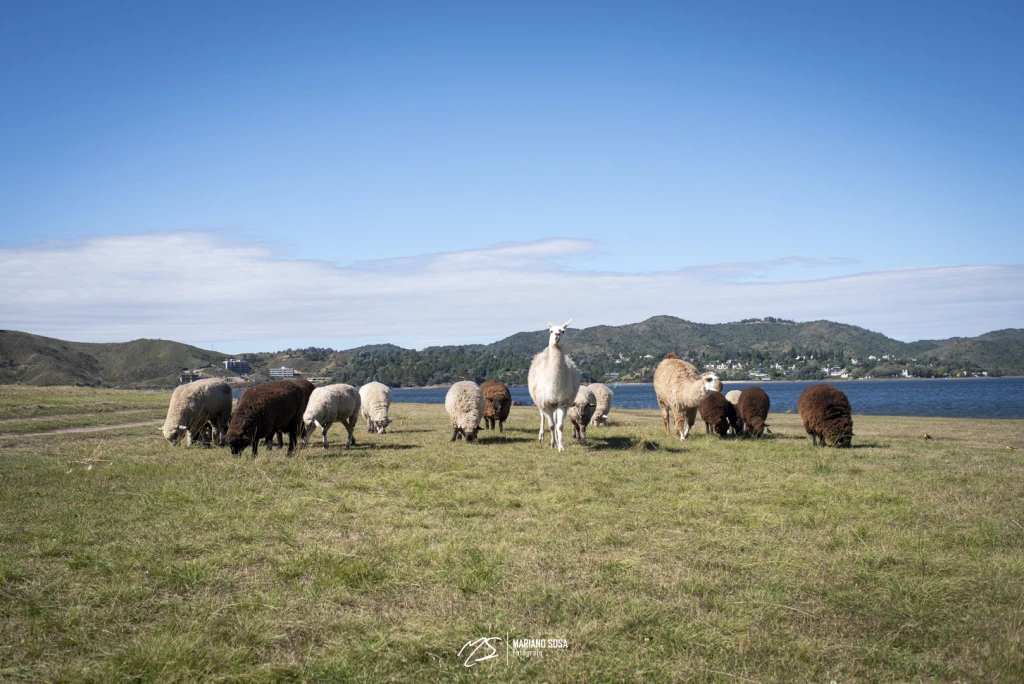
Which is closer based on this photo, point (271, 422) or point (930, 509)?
point (930, 509)

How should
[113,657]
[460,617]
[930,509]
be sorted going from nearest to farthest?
[113,657] < [460,617] < [930,509]

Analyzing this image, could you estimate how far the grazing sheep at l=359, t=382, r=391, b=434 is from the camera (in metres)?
22.6

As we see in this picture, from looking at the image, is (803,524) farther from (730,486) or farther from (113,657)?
(113,657)

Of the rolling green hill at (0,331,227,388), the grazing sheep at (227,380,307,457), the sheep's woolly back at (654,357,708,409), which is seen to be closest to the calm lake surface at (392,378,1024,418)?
the sheep's woolly back at (654,357,708,409)

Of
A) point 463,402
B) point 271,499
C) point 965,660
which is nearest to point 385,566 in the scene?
point 271,499

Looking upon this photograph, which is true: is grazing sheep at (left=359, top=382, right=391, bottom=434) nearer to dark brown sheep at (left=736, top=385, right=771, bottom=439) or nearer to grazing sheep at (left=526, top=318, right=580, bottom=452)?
grazing sheep at (left=526, top=318, right=580, bottom=452)

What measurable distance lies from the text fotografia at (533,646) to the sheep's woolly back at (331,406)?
1355 centimetres

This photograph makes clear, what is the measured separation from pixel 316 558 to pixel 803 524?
6504mm

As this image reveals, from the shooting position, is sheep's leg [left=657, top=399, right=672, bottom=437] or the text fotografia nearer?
the text fotografia

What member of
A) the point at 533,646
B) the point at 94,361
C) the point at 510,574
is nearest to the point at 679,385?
the point at 510,574

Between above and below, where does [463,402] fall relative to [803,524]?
above

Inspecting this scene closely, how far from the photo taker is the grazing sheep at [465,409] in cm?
1827

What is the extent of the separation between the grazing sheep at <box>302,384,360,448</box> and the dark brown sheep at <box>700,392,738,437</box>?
36.5 feet

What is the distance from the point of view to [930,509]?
31.1 ft
